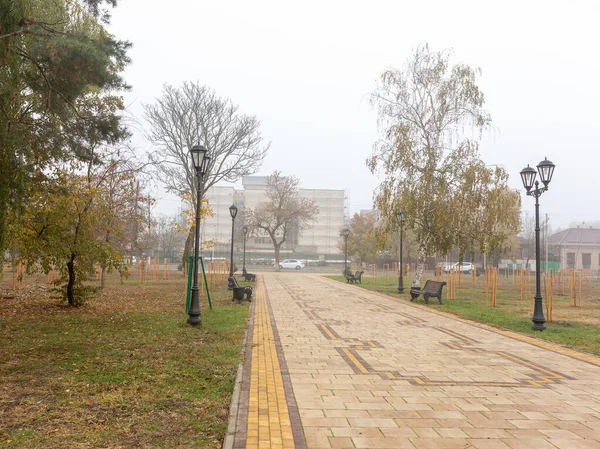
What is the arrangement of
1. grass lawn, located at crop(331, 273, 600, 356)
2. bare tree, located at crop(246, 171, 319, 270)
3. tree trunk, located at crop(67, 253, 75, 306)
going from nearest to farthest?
grass lawn, located at crop(331, 273, 600, 356), tree trunk, located at crop(67, 253, 75, 306), bare tree, located at crop(246, 171, 319, 270)

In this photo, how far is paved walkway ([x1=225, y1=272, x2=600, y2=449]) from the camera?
13.7 feet

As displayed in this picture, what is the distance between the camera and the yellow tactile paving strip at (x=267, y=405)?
160 inches

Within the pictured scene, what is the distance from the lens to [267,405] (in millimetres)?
5020

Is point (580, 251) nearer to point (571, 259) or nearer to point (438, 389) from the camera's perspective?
point (571, 259)

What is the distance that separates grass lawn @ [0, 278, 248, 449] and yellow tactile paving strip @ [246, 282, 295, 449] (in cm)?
30

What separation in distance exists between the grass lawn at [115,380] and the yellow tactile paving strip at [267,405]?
30cm

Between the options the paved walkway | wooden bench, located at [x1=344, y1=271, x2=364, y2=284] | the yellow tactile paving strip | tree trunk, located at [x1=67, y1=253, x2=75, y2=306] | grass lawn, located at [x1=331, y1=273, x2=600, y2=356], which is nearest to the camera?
the yellow tactile paving strip

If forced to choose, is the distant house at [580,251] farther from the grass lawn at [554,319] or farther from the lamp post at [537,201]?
the lamp post at [537,201]

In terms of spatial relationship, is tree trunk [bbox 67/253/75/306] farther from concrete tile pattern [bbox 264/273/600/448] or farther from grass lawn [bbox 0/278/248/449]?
concrete tile pattern [bbox 264/273/600/448]

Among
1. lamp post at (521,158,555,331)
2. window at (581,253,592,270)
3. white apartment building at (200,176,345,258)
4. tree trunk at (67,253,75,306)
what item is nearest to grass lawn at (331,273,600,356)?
lamp post at (521,158,555,331)

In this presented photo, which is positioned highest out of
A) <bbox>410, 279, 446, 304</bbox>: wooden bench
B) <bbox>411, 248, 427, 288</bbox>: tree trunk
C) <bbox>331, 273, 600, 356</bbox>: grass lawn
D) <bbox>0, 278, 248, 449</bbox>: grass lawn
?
<bbox>411, 248, 427, 288</bbox>: tree trunk

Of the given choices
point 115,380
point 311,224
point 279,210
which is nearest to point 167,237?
point 279,210

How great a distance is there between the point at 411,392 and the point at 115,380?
360 cm

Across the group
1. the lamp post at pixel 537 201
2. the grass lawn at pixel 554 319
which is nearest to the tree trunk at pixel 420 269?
the grass lawn at pixel 554 319
